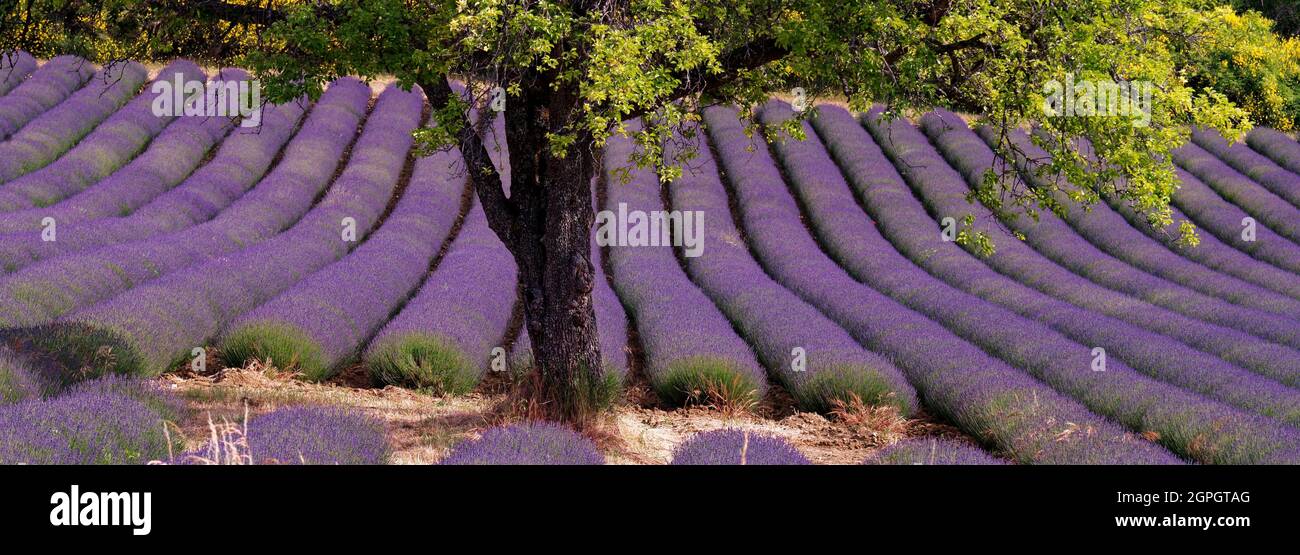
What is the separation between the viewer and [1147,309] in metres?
9.84

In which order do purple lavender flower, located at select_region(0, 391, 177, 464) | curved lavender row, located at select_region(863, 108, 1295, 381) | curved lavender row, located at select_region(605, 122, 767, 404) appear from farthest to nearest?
curved lavender row, located at select_region(863, 108, 1295, 381) < curved lavender row, located at select_region(605, 122, 767, 404) < purple lavender flower, located at select_region(0, 391, 177, 464)

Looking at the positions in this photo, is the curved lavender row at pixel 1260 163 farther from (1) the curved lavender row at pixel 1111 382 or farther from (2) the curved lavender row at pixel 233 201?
(2) the curved lavender row at pixel 233 201

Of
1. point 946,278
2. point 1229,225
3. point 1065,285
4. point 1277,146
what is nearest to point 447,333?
point 946,278

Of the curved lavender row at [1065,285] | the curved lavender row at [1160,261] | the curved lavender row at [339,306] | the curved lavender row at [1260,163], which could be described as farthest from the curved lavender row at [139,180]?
the curved lavender row at [1260,163]

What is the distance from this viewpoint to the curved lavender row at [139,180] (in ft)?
36.2

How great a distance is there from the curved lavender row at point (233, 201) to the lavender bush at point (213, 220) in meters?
0.02

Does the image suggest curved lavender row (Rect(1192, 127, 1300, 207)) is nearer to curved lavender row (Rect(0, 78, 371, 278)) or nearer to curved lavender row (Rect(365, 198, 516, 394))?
curved lavender row (Rect(365, 198, 516, 394))

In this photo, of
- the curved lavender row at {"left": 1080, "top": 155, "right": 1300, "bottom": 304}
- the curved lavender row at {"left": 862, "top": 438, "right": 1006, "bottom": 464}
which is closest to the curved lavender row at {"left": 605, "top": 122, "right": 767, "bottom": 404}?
the curved lavender row at {"left": 862, "top": 438, "right": 1006, "bottom": 464}

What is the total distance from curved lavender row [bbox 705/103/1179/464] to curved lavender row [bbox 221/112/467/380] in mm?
3349

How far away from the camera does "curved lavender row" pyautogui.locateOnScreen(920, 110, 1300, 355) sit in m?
9.19

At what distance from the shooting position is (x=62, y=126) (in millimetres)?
16781

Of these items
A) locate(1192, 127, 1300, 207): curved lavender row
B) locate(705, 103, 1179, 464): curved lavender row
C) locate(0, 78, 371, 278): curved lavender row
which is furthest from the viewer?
locate(1192, 127, 1300, 207): curved lavender row

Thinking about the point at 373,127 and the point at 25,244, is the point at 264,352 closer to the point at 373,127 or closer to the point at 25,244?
the point at 25,244
